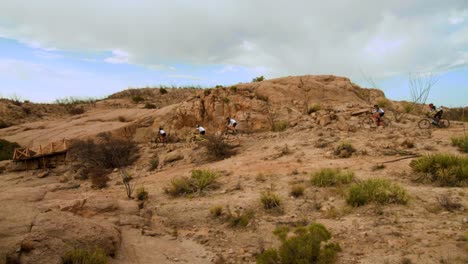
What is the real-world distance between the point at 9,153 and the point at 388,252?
2228cm

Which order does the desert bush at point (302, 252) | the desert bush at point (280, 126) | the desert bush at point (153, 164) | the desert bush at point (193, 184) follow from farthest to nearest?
the desert bush at point (280, 126)
the desert bush at point (153, 164)
the desert bush at point (193, 184)
the desert bush at point (302, 252)

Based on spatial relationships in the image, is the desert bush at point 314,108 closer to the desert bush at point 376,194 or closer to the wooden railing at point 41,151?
the desert bush at point 376,194

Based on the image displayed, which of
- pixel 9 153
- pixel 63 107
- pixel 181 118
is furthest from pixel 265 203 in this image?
pixel 63 107

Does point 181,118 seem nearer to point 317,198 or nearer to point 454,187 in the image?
point 317,198

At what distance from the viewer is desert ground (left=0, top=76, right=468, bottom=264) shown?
224 inches

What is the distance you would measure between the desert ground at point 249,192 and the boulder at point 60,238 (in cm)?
1

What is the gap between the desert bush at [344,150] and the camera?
1181cm

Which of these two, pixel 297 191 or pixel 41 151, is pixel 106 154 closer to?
pixel 41 151

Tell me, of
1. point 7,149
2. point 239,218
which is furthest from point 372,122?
point 7,149

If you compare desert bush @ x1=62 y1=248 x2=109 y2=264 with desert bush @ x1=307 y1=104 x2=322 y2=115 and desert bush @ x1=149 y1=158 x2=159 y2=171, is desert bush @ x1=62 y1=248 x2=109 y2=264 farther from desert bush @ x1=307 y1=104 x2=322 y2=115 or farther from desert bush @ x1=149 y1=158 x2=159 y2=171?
desert bush @ x1=307 y1=104 x2=322 y2=115

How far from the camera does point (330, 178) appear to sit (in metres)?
9.29

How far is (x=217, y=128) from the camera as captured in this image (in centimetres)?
1909

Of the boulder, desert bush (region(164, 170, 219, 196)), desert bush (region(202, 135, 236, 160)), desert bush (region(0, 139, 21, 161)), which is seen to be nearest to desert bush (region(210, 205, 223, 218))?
desert bush (region(164, 170, 219, 196))

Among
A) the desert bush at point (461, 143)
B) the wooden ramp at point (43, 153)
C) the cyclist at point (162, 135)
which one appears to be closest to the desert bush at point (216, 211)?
the desert bush at point (461, 143)
